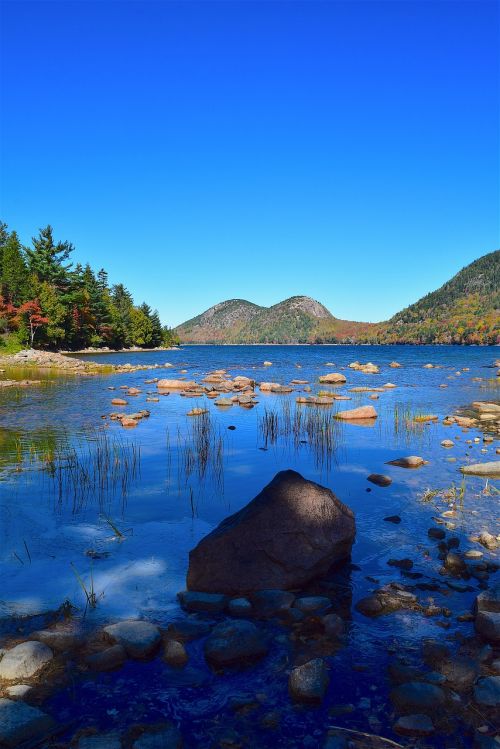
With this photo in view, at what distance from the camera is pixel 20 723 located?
142 inches

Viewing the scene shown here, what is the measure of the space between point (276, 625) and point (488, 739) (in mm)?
2222

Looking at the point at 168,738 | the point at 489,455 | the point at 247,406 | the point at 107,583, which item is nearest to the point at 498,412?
the point at 489,455

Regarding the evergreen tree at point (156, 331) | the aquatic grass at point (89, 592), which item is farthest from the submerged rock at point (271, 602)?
the evergreen tree at point (156, 331)

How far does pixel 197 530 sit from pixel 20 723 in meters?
4.53

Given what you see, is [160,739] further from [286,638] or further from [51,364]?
[51,364]

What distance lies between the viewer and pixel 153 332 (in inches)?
5089

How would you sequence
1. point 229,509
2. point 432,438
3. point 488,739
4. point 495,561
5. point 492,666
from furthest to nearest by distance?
1. point 432,438
2. point 229,509
3. point 495,561
4. point 492,666
5. point 488,739

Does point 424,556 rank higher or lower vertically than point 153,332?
lower

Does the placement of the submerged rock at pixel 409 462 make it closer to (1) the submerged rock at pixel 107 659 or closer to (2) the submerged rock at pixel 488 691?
(2) the submerged rock at pixel 488 691

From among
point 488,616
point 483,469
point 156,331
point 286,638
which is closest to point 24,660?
point 286,638

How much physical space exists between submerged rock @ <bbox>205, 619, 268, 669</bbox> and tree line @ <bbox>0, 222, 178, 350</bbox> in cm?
6901

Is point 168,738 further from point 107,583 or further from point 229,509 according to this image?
point 229,509

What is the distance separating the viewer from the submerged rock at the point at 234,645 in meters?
4.54

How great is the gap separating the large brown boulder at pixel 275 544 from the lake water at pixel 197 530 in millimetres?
393
